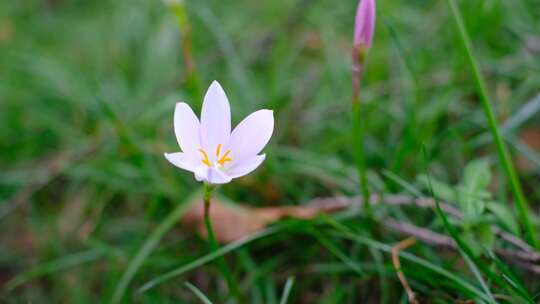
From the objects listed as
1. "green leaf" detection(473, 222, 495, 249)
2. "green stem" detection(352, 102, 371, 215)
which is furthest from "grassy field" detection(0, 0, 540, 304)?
"green stem" detection(352, 102, 371, 215)

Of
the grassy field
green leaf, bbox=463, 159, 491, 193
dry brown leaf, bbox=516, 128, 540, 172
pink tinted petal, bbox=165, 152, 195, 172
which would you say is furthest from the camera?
dry brown leaf, bbox=516, 128, 540, 172

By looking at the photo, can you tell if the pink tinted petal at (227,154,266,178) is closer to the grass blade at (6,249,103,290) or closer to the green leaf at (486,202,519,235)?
the green leaf at (486,202,519,235)

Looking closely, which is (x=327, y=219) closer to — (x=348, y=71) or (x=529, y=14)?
(x=348, y=71)

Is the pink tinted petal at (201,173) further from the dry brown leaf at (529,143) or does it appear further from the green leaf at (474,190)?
the dry brown leaf at (529,143)

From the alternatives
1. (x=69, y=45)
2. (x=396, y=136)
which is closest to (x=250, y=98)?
(x=396, y=136)

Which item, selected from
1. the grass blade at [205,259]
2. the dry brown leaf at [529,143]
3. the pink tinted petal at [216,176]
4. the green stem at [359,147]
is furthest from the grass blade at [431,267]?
the dry brown leaf at [529,143]

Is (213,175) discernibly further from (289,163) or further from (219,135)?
(289,163)
